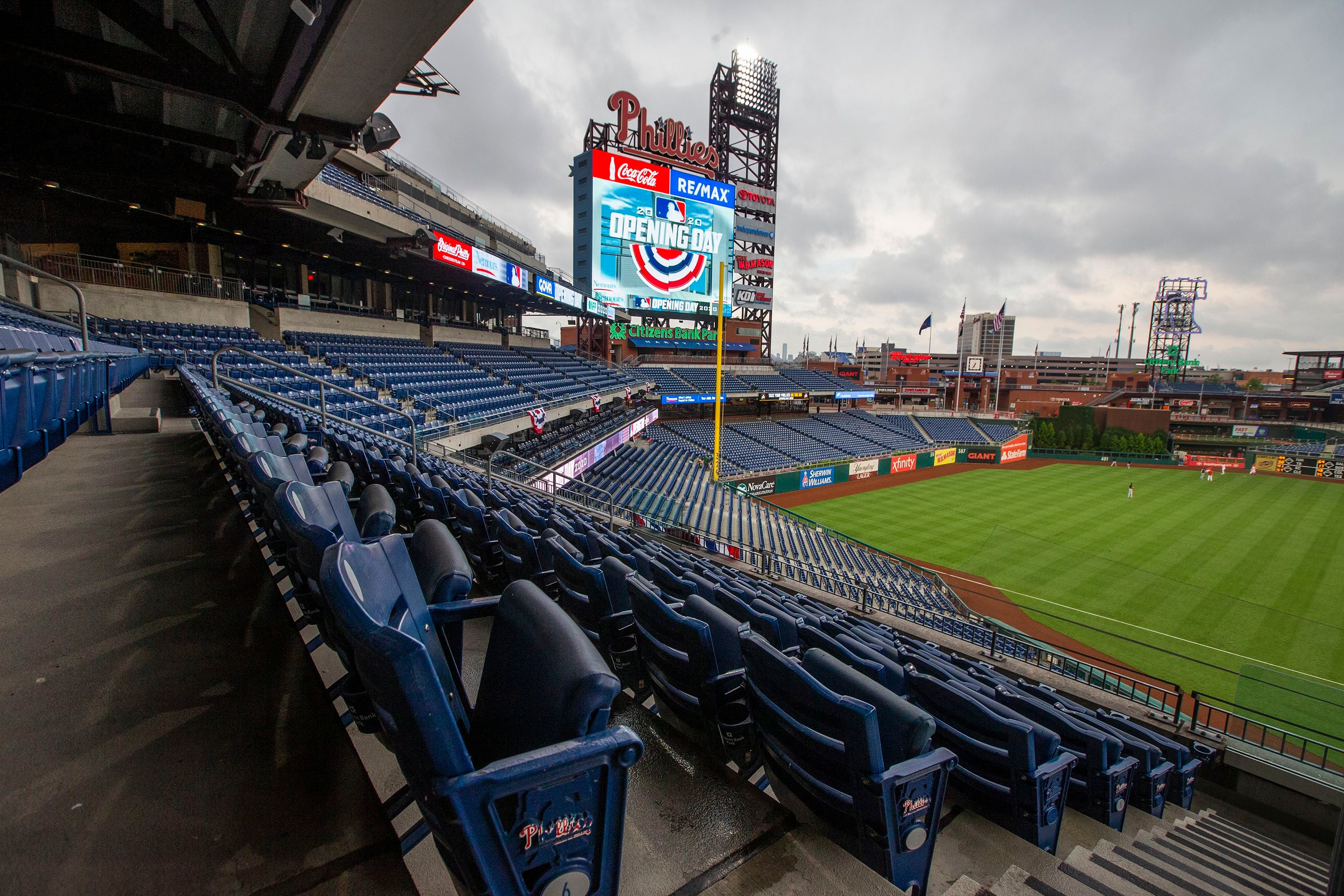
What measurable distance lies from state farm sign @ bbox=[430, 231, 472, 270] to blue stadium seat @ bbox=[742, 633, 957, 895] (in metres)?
19.4

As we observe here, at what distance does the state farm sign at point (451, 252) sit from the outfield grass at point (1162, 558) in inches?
733

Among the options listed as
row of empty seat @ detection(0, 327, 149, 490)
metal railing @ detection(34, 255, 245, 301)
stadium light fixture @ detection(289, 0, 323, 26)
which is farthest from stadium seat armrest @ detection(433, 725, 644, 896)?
metal railing @ detection(34, 255, 245, 301)

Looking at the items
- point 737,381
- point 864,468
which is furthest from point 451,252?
point 864,468

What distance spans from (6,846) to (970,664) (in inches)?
282

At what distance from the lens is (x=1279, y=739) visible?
7.76 m

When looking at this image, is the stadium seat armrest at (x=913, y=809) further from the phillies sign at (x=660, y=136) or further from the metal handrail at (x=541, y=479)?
the phillies sign at (x=660, y=136)

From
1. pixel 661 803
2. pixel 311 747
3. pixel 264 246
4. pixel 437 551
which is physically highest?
pixel 264 246

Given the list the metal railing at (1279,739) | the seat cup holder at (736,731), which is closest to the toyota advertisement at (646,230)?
the metal railing at (1279,739)

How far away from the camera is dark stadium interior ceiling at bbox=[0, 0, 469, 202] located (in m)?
5.51

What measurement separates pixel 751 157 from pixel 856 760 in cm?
5206

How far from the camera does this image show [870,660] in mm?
3119

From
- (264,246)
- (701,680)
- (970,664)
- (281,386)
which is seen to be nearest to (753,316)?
(264,246)

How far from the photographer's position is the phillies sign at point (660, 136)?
35.3m

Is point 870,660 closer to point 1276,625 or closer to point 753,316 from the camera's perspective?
point 1276,625
